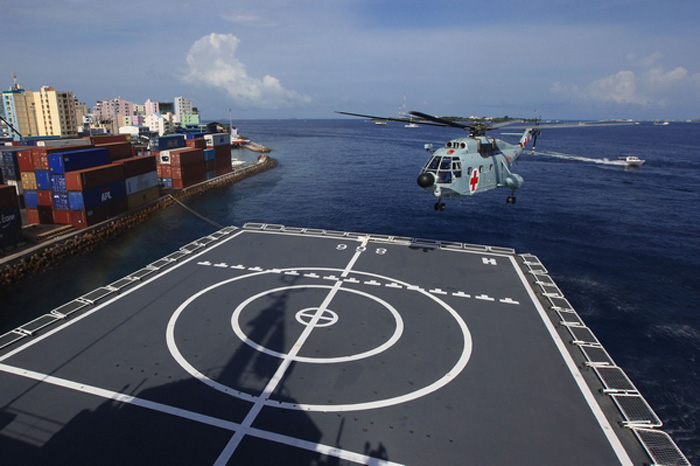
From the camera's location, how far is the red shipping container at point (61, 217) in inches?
Answer: 1686

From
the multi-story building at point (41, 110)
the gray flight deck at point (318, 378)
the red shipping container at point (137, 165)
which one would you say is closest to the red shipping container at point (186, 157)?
the red shipping container at point (137, 165)

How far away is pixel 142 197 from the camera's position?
55156 millimetres

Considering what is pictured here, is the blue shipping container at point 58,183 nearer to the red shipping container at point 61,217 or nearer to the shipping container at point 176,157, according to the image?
the red shipping container at point 61,217

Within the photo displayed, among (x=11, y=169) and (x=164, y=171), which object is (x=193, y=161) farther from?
(x=11, y=169)

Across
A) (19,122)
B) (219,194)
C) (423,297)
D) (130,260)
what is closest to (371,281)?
(423,297)

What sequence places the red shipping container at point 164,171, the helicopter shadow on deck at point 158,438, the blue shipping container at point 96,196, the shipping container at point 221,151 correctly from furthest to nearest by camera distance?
the shipping container at point 221,151 → the red shipping container at point 164,171 → the blue shipping container at point 96,196 → the helicopter shadow on deck at point 158,438

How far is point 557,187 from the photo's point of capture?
70.1m

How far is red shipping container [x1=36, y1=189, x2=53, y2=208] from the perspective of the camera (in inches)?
1677

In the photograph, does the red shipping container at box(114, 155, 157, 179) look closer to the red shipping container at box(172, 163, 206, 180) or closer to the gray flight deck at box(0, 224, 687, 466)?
the red shipping container at box(172, 163, 206, 180)

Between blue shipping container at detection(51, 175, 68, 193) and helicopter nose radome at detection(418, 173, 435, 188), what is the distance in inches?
1582

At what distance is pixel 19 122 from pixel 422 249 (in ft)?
511

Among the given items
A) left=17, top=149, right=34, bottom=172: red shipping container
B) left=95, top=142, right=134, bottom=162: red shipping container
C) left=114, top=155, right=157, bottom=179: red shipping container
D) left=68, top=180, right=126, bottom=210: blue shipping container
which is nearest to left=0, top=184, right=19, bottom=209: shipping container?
left=68, top=180, right=126, bottom=210: blue shipping container

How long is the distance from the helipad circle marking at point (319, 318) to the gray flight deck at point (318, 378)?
124 mm

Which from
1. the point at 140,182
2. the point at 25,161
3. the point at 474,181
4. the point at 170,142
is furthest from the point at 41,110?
the point at 474,181
